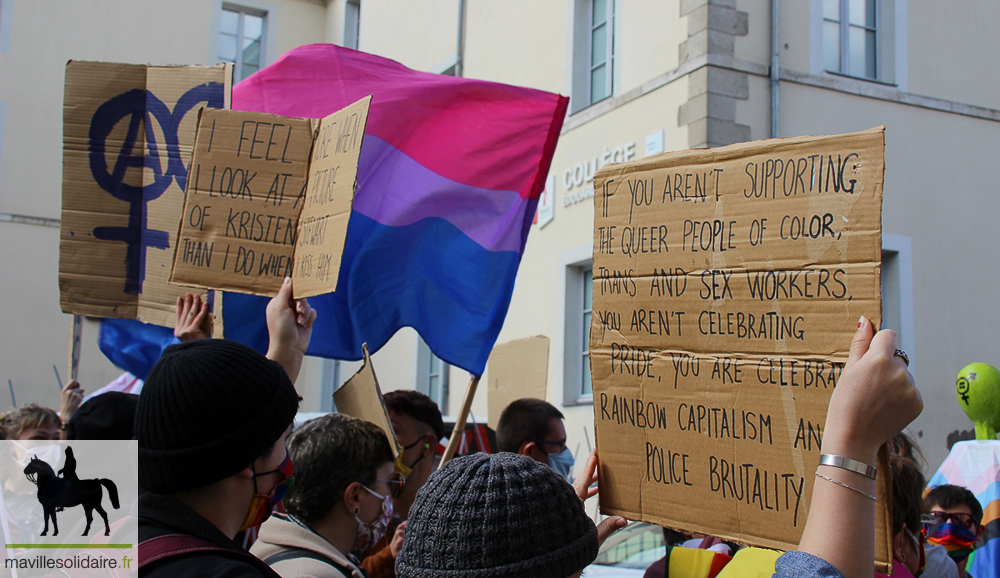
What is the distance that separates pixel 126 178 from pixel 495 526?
3062 mm

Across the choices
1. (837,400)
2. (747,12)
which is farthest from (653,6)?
(837,400)

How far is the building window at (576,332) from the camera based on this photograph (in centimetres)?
1020

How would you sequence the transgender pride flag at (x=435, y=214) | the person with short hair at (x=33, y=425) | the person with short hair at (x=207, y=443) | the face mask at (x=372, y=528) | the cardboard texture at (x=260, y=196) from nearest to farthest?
the person with short hair at (x=207, y=443) < the face mask at (x=372, y=528) < the cardboard texture at (x=260, y=196) < the transgender pride flag at (x=435, y=214) < the person with short hair at (x=33, y=425)

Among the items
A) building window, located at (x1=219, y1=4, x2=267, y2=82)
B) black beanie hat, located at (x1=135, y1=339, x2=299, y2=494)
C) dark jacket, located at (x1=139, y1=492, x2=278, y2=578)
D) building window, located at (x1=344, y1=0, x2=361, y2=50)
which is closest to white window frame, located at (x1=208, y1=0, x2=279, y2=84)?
building window, located at (x1=219, y1=4, x2=267, y2=82)

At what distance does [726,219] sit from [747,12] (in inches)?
302

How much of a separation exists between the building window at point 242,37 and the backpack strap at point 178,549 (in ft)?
50.6

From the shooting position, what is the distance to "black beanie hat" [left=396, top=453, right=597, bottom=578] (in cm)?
139

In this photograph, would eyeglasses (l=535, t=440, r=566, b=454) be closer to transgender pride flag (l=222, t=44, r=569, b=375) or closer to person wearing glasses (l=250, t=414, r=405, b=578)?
transgender pride flag (l=222, t=44, r=569, b=375)

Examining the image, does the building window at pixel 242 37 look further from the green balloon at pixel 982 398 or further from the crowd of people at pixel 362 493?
the crowd of people at pixel 362 493

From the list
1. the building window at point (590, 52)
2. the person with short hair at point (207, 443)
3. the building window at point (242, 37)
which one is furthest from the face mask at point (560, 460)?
the building window at point (242, 37)

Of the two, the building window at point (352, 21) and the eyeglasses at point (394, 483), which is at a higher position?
the building window at point (352, 21)

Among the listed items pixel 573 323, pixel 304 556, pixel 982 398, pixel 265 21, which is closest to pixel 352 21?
pixel 265 21

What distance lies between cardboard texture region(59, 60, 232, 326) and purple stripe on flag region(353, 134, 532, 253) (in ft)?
2.53

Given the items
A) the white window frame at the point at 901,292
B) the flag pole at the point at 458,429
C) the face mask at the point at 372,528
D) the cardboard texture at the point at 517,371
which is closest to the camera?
the face mask at the point at 372,528
